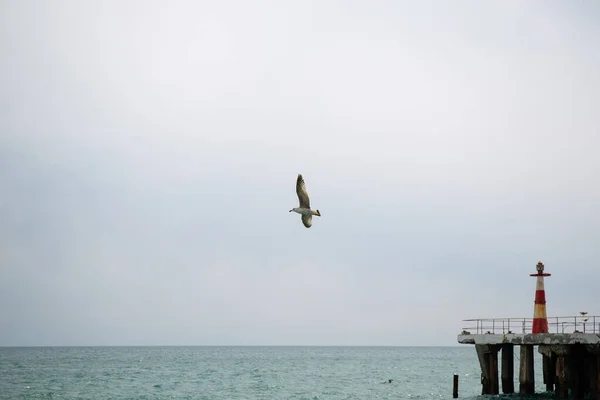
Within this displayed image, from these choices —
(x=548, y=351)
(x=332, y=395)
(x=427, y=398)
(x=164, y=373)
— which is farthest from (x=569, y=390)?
(x=164, y=373)

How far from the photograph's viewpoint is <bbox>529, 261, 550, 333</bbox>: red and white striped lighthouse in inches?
1266

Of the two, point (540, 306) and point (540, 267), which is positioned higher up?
point (540, 267)

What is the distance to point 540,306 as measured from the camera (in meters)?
32.4

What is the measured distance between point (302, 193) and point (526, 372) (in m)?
14.3

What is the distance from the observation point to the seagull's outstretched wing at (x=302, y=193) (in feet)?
77.3

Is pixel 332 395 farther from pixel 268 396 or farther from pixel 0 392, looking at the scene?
pixel 0 392

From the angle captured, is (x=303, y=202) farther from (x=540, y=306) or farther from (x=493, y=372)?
(x=493, y=372)

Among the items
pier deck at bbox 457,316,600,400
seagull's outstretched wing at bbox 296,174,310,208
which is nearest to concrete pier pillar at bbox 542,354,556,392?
pier deck at bbox 457,316,600,400

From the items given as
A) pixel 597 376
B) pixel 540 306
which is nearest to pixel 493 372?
pixel 540 306

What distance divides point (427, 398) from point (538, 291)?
16250 millimetres

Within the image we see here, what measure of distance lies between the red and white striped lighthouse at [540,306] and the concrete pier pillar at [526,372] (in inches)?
33.0

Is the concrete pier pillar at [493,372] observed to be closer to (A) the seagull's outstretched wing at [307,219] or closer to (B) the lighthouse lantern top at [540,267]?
(B) the lighthouse lantern top at [540,267]

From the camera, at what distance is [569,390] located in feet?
107

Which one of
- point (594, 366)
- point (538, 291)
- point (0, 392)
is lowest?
point (0, 392)
